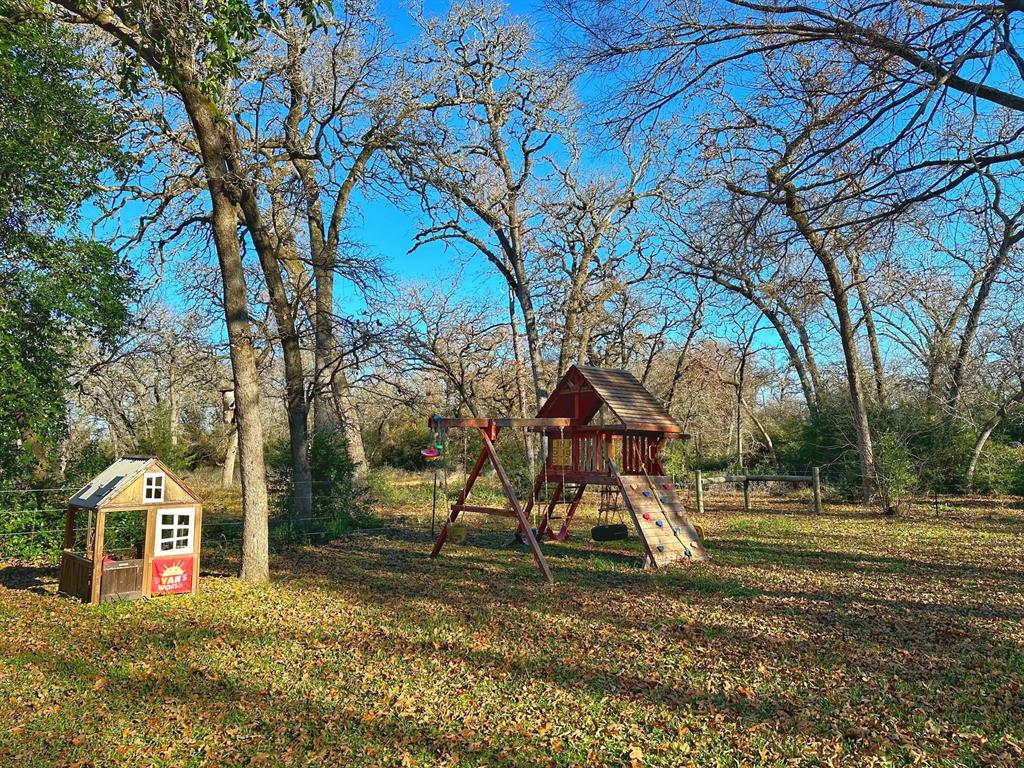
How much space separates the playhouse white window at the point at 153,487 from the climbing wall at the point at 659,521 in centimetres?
620

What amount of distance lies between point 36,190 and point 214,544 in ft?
20.0

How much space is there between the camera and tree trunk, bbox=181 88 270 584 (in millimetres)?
8414

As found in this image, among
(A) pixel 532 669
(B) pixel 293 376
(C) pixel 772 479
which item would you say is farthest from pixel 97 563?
(C) pixel 772 479

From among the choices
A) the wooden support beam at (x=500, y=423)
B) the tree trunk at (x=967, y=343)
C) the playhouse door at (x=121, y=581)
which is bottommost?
the playhouse door at (x=121, y=581)

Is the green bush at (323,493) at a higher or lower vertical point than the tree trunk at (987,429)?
lower

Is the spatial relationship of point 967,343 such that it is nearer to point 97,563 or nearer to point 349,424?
point 349,424

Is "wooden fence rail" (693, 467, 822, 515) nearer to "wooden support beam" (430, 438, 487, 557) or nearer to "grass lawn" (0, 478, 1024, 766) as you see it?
"grass lawn" (0, 478, 1024, 766)

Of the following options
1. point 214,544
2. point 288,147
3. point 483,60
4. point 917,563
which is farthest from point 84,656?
point 483,60

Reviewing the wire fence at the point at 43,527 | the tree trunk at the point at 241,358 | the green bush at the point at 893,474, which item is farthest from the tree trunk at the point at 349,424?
the green bush at the point at 893,474

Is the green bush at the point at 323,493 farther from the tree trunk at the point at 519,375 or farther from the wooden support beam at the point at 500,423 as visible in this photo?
the tree trunk at the point at 519,375

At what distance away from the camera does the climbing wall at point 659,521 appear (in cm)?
973

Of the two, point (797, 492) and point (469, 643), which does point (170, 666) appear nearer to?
point (469, 643)

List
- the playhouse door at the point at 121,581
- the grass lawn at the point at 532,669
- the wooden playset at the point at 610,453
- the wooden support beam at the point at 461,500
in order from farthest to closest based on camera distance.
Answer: the wooden support beam at the point at 461,500
the wooden playset at the point at 610,453
the playhouse door at the point at 121,581
the grass lawn at the point at 532,669

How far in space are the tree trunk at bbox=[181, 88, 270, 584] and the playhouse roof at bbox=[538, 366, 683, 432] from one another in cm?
517
